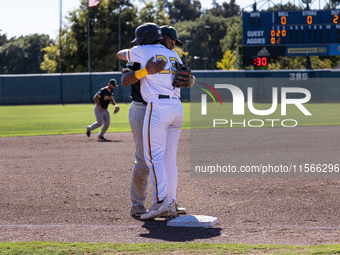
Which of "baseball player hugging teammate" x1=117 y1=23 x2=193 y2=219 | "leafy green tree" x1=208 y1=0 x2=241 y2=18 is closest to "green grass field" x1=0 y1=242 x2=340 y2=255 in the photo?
"baseball player hugging teammate" x1=117 y1=23 x2=193 y2=219

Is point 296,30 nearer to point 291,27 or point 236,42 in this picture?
point 291,27

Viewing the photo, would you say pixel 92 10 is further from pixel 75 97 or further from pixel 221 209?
pixel 221 209

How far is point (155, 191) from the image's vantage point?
4.77 metres

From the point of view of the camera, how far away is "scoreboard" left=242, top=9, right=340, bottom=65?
32000 mm

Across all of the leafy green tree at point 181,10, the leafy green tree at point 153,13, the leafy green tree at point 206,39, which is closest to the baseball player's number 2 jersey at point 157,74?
the leafy green tree at point 153,13

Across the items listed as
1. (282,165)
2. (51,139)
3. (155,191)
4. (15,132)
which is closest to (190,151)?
(282,165)

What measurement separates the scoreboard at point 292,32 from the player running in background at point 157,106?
29.1m

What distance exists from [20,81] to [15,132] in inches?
981

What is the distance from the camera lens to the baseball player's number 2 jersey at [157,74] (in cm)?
467

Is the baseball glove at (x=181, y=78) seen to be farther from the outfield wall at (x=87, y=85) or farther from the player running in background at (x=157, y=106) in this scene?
the outfield wall at (x=87, y=85)

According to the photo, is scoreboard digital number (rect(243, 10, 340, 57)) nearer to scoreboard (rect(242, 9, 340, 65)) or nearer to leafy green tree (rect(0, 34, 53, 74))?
scoreboard (rect(242, 9, 340, 65))

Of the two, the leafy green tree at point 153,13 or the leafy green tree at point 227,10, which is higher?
the leafy green tree at point 227,10

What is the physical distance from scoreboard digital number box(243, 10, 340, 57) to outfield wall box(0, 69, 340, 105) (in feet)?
17.9

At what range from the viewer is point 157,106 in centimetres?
464
